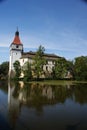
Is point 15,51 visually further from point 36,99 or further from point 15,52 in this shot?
point 36,99

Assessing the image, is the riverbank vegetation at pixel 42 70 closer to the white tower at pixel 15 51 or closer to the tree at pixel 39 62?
the tree at pixel 39 62

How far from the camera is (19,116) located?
957 cm

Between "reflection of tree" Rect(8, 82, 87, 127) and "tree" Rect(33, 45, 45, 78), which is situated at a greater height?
"tree" Rect(33, 45, 45, 78)

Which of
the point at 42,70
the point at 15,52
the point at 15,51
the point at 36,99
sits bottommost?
the point at 36,99

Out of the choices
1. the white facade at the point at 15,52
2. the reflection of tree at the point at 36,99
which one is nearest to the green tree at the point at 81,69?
the white facade at the point at 15,52

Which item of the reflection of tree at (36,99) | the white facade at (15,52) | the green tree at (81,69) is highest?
the white facade at (15,52)

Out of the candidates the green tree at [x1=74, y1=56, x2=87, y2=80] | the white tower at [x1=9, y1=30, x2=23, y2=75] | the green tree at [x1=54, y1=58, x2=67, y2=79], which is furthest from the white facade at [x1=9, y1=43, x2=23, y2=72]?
the green tree at [x1=74, y1=56, x2=87, y2=80]

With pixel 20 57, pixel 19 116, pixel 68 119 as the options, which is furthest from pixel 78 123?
pixel 20 57

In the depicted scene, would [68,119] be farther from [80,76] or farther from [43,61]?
[80,76]

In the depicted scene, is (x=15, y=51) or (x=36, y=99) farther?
(x=15, y=51)

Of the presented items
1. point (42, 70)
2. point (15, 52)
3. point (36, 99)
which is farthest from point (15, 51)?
point (36, 99)

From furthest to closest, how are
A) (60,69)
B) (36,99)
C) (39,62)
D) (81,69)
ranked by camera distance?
(81,69)
(60,69)
(39,62)
(36,99)

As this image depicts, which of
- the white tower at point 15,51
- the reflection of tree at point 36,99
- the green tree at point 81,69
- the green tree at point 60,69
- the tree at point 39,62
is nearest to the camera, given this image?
the reflection of tree at point 36,99

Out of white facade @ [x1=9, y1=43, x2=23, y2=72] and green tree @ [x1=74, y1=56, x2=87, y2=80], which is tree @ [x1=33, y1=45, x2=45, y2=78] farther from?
white facade @ [x1=9, y1=43, x2=23, y2=72]
